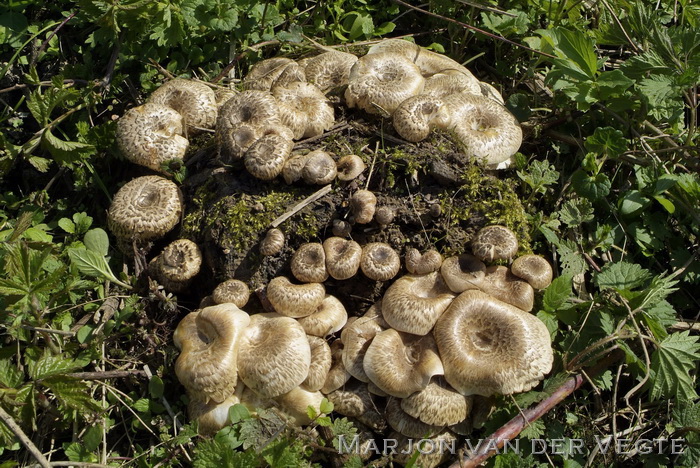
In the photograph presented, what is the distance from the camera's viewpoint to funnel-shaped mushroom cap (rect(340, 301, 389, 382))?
166 inches

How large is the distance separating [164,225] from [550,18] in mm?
4852

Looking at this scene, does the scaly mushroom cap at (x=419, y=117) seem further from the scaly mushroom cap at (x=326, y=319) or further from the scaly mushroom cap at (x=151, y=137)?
the scaly mushroom cap at (x=151, y=137)

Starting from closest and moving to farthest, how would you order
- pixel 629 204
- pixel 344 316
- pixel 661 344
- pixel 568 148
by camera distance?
pixel 661 344 < pixel 344 316 < pixel 629 204 < pixel 568 148

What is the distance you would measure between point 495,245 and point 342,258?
130cm

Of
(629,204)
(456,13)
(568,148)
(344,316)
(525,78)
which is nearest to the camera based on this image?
(344,316)

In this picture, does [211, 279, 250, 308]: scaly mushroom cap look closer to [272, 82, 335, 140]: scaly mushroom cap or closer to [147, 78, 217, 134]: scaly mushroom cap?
[272, 82, 335, 140]: scaly mushroom cap

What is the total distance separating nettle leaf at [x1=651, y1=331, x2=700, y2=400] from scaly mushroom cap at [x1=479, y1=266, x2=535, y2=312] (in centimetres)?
102

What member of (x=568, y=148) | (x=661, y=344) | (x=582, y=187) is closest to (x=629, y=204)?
(x=582, y=187)

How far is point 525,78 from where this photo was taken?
611 cm

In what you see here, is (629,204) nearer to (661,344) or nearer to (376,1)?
(661,344)

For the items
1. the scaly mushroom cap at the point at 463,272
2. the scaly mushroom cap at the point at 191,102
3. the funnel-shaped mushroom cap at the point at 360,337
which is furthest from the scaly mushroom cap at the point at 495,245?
the scaly mushroom cap at the point at 191,102

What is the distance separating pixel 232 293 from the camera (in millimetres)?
4504

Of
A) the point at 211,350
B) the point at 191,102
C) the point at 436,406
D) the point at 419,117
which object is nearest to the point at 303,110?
the point at 419,117

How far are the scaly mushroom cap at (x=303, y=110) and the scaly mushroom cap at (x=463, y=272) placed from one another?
1.79m
